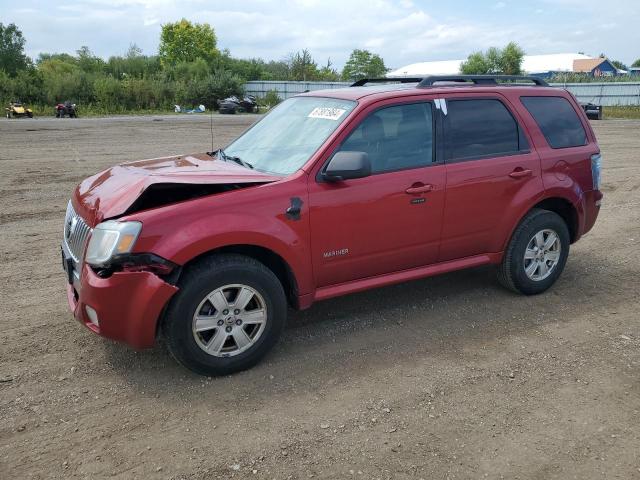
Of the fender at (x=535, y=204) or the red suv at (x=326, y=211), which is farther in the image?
the fender at (x=535, y=204)

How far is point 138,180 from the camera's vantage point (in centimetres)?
378

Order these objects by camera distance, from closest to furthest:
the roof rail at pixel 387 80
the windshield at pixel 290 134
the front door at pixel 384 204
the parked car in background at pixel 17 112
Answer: the front door at pixel 384 204 → the windshield at pixel 290 134 → the roof rail at pixel 387 80 → the parked car in background at pixel 17 112

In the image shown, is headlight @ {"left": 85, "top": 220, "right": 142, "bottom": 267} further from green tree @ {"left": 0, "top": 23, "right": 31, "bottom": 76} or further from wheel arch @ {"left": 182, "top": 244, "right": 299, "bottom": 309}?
green tree @ {"left": 0, "top": 23, "right": 31, "bottom": 76}

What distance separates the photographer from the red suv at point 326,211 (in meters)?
3.53

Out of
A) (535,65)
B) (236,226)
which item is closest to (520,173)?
(236,226)

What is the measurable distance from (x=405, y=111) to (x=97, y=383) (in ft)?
9.94

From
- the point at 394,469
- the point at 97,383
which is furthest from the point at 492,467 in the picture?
the point at 97,383

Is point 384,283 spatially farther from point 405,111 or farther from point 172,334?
point 172,334

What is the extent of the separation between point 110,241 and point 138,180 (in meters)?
0.55

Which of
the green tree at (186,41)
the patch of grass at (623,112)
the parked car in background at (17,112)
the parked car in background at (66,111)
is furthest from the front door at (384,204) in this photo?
the green tree at (186,41)

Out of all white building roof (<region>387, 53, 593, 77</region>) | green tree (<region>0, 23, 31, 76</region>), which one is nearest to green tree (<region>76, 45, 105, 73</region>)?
green tree (<region>0, 23, 31, 76</region>)

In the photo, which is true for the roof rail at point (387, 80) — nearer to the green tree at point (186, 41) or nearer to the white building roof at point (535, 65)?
the white building roof at point (535, 65)

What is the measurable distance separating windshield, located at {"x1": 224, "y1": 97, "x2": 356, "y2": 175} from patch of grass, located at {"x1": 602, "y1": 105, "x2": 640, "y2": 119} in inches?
1350

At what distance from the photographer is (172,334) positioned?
356 centimetres
